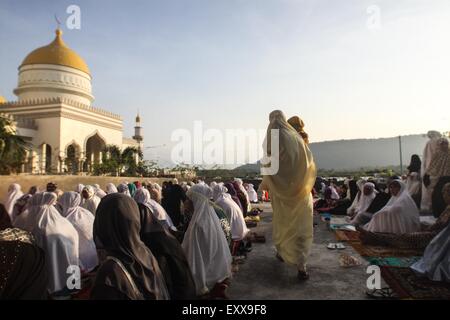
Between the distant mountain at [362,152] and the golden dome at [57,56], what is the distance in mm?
70451

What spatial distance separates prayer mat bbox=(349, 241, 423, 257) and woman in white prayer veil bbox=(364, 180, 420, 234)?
0.46 meters

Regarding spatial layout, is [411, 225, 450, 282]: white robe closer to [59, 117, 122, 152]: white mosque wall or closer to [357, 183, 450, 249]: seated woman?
[357, 183, 450, 249]: seated woman

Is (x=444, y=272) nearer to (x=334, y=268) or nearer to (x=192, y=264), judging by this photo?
(x=334, y=268)

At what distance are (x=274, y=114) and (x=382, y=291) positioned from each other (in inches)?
83.1

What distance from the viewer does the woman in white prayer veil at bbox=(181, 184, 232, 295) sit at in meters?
2.89

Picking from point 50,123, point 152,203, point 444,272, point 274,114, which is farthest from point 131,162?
point 444,272

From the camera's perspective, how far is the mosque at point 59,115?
16531mm

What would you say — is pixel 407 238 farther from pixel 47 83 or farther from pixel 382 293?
pixel 47 83

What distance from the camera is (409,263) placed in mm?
3680

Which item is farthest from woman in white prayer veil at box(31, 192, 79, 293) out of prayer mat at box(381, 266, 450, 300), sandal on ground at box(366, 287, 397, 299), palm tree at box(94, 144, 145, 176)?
palm tree at box(94, 144, 145, 176)

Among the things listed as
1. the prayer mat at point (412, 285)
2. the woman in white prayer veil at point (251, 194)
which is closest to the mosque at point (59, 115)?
the woman in white prayer veil at point (251, 194)

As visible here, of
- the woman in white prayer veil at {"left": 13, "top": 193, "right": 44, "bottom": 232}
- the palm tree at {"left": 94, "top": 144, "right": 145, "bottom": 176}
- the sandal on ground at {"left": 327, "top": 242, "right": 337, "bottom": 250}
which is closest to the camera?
the woman in white prayer veil at {"left": 13, "top": 193, "right": 44, "bottom": 232}

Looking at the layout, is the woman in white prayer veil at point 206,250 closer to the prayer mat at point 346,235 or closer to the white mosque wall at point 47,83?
the prayer mat at point 346,235

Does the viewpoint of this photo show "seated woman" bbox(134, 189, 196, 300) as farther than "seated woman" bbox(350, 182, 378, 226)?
No
